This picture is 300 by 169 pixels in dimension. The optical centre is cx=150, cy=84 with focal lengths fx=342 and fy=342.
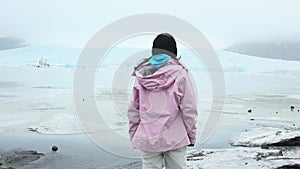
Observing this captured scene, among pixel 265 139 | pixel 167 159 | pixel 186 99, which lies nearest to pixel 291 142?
pixel 265 139

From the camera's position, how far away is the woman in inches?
103

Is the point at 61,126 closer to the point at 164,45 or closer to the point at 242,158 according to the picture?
the point at 242,158

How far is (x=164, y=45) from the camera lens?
8.91 ft

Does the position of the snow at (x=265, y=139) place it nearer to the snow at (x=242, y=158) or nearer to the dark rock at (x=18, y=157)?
the snow at (x=242, y=158)

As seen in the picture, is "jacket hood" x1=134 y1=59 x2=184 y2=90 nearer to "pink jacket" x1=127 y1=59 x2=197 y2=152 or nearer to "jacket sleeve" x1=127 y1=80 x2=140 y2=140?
"pink jacket" x1=127 y1=59 x2=197 y2=152

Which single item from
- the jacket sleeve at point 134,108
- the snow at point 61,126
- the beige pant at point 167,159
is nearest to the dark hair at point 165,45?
the jacket sleeve at point 134,108

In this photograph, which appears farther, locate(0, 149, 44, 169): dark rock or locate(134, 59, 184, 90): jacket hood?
locate(0, 149, 44, 169): dark rock

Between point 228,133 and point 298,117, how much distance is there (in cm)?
477

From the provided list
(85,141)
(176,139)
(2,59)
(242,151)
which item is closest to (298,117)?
(242,151)

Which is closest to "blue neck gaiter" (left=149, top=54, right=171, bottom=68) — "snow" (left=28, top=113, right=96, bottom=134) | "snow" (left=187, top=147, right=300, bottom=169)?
"snow" (left=187, top=147, right=300, bottom=169)

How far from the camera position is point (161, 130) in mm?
2646

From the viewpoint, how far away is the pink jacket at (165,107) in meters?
2.62

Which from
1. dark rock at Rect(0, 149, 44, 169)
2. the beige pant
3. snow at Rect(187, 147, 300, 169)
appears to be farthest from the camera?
dark rock at Rect(0, 149, 44, 169)

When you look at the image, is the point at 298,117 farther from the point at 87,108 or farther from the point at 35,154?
the point at 35,154
